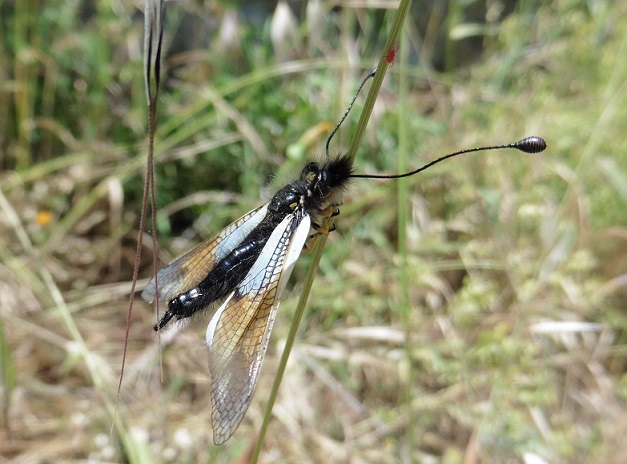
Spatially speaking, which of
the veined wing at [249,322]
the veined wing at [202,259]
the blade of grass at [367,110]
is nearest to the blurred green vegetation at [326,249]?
the veined wing at [202,259]

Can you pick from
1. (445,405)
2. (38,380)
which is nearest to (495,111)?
(445,405)

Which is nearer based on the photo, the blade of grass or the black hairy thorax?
the blade of grass

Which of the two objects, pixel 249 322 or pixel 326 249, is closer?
pixel 249 322

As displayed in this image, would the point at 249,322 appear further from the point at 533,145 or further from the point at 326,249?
the point at 326,249

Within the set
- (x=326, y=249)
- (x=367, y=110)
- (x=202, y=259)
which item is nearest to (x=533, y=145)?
(x=367, y=110)

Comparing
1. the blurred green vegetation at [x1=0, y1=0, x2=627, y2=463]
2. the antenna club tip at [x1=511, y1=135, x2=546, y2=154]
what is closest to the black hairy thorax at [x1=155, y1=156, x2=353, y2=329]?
the antenna club tip at [x1=511, y1=135, x2=546, y2=154]

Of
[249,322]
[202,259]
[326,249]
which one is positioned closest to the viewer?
[249,322]

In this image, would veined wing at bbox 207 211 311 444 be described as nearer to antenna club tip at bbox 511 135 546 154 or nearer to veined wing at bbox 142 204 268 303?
veined wing at bbox 142 204 268 303

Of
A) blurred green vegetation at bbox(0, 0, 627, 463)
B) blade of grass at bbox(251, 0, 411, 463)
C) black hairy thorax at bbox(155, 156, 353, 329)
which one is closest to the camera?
blade of grass at bbox(251, 0, 411, 463)
